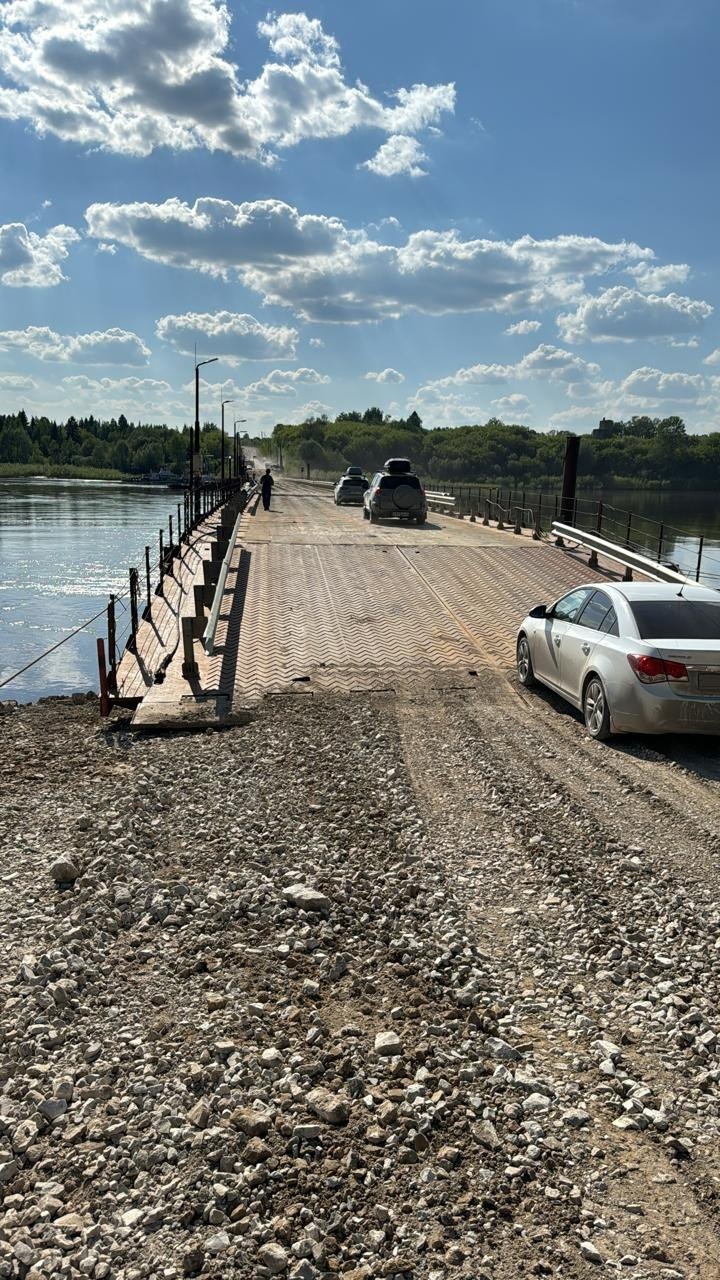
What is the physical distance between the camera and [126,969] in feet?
16.7

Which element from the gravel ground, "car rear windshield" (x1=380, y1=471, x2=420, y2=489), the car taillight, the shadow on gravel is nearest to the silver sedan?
the car taillight

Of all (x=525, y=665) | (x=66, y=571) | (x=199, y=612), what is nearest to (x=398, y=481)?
(x=66, y=571)

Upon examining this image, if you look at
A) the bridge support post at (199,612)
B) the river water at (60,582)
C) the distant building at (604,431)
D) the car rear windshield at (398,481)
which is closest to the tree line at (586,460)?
the distant building at (604,431)

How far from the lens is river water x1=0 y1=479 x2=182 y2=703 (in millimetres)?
21203

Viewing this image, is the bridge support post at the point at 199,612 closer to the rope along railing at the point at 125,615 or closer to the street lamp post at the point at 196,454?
the rope along railing at the point at 125,615

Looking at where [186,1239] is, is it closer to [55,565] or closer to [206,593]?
[206,593]

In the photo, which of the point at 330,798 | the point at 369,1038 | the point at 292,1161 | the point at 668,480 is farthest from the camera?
the point at 668,480

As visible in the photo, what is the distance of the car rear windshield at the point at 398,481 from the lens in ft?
106

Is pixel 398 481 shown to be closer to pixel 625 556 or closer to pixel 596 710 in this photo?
pixel 625 556

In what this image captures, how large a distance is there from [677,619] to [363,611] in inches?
315

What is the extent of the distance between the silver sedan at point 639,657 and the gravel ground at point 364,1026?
634mm

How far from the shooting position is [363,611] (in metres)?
16.4

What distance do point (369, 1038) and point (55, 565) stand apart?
37982mm

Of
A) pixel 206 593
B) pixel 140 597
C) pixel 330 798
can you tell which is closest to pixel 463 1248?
pixel 330 798
